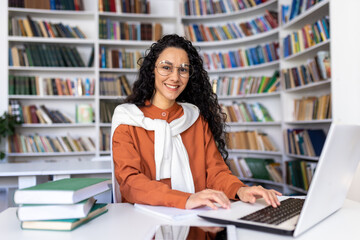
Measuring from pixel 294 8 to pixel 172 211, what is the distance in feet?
11.1

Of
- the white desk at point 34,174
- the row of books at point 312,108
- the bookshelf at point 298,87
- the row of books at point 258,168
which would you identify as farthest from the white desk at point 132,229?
the row of books at point 258,168

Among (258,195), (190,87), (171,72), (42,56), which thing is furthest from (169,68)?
(42,56)

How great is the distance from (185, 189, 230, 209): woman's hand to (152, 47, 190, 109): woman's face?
0.72m

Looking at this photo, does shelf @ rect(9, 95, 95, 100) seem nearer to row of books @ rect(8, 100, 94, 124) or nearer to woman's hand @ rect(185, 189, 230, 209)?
row of books @ rect(8, 100, 94, 124)

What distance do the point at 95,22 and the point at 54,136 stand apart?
1.60 meters

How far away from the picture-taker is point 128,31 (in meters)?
4.46

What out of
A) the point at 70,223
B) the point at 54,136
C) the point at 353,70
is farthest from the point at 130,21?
the point at 70,223

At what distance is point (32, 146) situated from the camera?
423 centimetres

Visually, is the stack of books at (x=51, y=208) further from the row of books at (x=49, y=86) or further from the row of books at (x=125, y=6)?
the row of books at (x=125, y=6)

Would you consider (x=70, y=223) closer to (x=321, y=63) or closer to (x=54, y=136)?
(x=321, y=63)

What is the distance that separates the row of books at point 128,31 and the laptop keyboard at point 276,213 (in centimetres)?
376

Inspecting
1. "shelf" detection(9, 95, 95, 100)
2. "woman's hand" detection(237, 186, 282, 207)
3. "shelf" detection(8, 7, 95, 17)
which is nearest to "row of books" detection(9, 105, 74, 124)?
"shelf" detection(9, 95, 95, 100)

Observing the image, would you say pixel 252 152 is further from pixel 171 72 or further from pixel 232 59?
pixel 171 72

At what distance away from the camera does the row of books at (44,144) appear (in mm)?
4203
